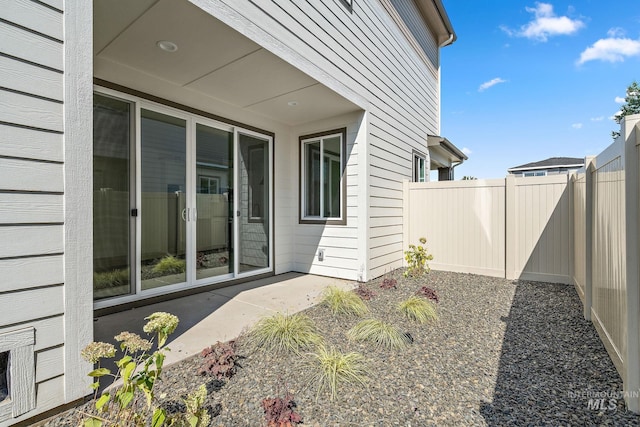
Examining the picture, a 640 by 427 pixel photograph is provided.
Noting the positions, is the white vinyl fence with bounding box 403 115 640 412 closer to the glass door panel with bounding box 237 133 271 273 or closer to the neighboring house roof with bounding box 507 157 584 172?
the glass door panel with bounding box 237 133 271 273

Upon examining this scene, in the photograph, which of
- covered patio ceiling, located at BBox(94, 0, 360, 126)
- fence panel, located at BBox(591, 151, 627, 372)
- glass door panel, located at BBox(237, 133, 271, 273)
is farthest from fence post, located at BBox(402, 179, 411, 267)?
fence panel, located at BBox(591, 151, 627, 372)

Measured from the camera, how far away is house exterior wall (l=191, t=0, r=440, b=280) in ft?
10.4

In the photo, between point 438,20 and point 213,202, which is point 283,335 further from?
point 438,20

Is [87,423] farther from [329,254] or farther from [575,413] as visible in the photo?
[329,254]

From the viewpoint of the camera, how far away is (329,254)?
17.2 ft

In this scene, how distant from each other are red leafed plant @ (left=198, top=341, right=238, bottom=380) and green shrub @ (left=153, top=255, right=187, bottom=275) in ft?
6.19

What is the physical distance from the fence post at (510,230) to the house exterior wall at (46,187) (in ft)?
19.5

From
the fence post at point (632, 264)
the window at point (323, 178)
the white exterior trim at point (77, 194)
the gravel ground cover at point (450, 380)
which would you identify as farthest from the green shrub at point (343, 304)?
the white exterior trim at point (77, 194)

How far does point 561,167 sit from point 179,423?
986 inches

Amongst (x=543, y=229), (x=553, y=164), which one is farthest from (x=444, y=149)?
(x=553, y=164)

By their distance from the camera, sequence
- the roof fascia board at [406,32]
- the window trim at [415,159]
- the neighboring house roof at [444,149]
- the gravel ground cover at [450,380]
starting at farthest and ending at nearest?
the neighboring house roof at [444,149] < the window trim at [415,159] < the roof fascia board at [406,32] < the gravel ground cover at [450,380]

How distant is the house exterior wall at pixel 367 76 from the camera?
317 centimetres

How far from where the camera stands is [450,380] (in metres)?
2.13

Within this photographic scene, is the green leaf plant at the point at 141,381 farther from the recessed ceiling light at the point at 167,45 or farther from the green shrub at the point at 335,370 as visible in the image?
the recessed ceiling light at the point at 167,45
